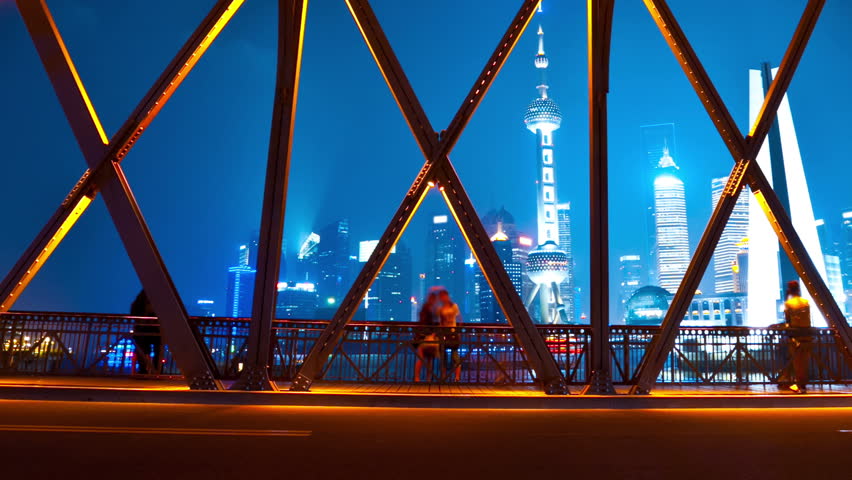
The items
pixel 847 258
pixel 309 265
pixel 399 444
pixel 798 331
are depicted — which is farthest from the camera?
pixel 309 265

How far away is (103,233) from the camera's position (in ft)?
490

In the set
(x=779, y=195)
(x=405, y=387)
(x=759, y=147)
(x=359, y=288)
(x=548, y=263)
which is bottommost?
(x=405, y=387)

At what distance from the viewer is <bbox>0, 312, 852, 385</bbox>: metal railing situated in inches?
501

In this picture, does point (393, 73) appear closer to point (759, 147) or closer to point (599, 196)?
point (599, 196)

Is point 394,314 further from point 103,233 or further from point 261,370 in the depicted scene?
point 261,370

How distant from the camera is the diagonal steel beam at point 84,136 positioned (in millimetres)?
10367

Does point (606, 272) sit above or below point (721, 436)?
above

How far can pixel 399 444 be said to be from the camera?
20.2 ft

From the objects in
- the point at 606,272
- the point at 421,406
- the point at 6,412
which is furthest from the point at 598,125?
the point at 6,412

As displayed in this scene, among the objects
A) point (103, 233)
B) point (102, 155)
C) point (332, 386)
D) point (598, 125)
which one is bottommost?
point (332, 386)

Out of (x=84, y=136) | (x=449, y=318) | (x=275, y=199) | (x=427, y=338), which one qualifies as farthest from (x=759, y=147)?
(x=84, y=136)

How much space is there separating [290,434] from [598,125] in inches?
307

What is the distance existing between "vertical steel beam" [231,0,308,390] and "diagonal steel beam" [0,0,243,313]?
1.35 metres

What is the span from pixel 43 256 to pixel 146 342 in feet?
12.9
